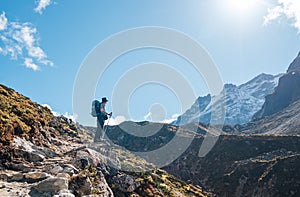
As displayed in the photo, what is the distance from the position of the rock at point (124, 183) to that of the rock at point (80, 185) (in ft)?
13.2

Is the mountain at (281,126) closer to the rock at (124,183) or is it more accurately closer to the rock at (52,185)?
the rock at (124,183)

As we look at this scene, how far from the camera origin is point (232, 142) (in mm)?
80625

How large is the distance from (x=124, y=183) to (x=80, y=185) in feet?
15.3

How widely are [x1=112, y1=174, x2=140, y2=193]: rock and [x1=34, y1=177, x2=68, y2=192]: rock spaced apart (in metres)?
5.49

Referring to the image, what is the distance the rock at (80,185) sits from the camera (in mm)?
10492

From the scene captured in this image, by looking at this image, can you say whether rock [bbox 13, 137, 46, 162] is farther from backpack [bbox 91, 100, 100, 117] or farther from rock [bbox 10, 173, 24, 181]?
backpack [bbox 91, 100, 100, 117]

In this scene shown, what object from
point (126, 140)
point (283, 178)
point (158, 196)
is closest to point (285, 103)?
point (126, 140)

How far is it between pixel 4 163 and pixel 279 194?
4985 cm

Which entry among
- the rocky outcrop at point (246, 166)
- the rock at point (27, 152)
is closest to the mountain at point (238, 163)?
the rocky outcrop at point (246, 166)

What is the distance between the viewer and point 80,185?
35.6ft

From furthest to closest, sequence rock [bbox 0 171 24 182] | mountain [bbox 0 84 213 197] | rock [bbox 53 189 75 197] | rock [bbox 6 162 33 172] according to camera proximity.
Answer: rock [bbox 6 162 33 172]
rock [bbox 0 171 24 182]
mountain [bbox 0 84 213 197]
rock [bbox 53 189 75 197]

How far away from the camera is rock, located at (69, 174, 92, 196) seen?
10.5m

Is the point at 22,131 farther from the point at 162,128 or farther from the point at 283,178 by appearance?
the point at 162,128

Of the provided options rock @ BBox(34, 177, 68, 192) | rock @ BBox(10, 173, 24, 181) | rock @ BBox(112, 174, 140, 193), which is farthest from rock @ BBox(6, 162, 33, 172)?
rock @ BBox(112, 174, 140, 193)
